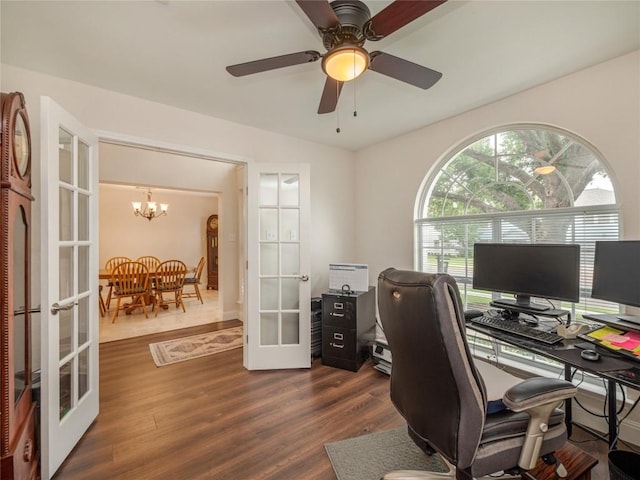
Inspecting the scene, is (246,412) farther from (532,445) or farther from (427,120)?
(427,120)

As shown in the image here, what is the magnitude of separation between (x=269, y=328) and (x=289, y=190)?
146 cm

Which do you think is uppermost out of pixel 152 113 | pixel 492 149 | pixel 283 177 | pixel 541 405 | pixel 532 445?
pixel 152 113

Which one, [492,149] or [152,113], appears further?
[492,149]

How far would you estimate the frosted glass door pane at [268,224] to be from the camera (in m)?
3.00

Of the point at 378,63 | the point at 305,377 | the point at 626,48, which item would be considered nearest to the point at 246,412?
the point at 305,377

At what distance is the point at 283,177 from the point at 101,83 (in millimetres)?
1608

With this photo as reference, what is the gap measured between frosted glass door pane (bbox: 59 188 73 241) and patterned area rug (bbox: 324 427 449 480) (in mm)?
2091

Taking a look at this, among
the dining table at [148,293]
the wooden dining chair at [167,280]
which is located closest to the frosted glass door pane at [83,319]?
the dining table at [148,293]

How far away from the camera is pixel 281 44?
1772mm

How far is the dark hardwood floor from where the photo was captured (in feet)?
5.41

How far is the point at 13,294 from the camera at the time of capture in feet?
4.54

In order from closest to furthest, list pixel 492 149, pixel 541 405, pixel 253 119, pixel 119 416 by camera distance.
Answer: pixel 541 405 → pixel 119 416 → pixel 492 149 → pixel 253 119

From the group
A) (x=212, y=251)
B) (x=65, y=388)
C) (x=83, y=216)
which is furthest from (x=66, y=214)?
(x=212, y=251)

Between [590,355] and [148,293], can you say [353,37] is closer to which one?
[590,355]
